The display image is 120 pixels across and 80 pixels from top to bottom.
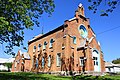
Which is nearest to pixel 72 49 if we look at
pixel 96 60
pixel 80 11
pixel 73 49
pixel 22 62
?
pixel 73 49

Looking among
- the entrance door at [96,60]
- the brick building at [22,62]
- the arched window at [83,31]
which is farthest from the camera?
the brick building at [22,62]

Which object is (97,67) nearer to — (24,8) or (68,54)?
(68,54)

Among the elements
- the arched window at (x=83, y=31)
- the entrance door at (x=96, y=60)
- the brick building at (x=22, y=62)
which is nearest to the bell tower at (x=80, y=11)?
the arched window at (x=83, y=31)

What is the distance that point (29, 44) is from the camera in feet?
151

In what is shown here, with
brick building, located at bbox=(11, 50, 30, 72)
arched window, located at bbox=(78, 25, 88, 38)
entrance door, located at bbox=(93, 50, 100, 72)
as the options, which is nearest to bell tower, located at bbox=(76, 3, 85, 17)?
arched window, located at bbox=(78, 25, 88, 38)

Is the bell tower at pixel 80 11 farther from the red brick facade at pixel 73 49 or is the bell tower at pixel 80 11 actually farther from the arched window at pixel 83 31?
the arched window at pixel 83 31

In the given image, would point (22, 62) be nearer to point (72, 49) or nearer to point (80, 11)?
point (72, 49)

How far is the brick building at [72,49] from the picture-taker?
101 ft

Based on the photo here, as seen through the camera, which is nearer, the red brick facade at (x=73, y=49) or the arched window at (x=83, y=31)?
the red brick facade at (x=73, y=49)

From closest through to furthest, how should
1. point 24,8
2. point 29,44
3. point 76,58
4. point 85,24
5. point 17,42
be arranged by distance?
point 24,8, point 17,42, point 76,58, point 85,24, point 29,44

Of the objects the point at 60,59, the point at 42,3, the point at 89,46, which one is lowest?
the point at 60,59

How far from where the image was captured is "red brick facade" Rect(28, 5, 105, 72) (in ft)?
101

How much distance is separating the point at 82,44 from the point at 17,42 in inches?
641

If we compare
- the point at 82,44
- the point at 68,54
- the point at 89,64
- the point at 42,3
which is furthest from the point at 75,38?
the point at 42,3
